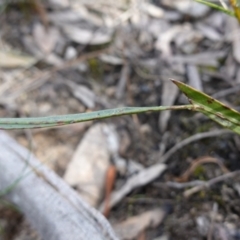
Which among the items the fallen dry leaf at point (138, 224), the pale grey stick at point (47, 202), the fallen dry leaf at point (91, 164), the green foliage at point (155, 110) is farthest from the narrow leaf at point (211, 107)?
the fallen dry leaf at point (91, 164)

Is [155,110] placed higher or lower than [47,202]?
higher

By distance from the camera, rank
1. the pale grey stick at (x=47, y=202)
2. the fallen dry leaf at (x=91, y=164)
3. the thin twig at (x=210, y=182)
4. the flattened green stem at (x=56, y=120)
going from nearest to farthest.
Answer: the flattened green stem at (x=56, y=120)
the pale grey stick at (x=47, y=202)
the thin twig at (x=210, y=182)
the fallen dry leaf at (x=91, y=164)

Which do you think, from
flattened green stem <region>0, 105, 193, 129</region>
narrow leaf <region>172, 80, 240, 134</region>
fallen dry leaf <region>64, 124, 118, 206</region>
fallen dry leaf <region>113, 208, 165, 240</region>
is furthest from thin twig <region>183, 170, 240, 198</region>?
flattened green stem <region>0, 105, 193, 129</region>

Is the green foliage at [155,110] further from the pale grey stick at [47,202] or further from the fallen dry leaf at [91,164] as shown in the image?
the fallen dry leaf at [91,164]

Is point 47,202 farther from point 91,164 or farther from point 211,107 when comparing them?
point 211,107

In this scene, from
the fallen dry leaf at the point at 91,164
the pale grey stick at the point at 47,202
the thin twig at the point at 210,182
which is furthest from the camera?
the fallen dry leaf at the point at 91,164

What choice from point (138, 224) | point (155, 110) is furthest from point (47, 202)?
point (155, 110)

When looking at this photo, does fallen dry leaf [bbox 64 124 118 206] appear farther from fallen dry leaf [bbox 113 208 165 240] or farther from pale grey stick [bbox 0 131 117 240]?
pale grey stick [bbox 0 131 117 240]

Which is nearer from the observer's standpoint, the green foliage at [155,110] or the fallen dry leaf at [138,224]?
the green foliage at [155,110]
